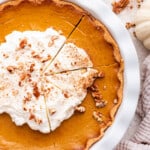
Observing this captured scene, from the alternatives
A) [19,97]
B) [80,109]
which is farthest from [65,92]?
[19,97]

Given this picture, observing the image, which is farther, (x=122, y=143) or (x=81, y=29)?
(x=122, y=143)

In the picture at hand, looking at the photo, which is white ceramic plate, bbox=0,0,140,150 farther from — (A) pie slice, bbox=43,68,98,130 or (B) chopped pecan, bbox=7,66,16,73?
(B) chopped pecan, bbox=7,66,16,73

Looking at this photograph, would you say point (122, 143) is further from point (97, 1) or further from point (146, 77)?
point (97, 1)

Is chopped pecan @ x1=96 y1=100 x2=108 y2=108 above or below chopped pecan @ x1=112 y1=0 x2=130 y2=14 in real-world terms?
below

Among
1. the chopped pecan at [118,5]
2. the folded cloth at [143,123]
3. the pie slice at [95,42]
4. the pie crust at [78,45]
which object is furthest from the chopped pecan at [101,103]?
the chopped pecan at [118,5]

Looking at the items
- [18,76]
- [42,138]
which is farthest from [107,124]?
[18,76]

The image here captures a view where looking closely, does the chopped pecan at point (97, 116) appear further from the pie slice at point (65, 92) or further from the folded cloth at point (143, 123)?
the folded cloth at point (143, 123)

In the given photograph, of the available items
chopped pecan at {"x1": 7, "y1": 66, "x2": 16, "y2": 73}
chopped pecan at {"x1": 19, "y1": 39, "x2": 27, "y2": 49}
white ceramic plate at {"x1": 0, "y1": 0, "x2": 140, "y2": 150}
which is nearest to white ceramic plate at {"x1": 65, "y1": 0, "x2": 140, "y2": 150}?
white ceramic plate at {"x1": 0, "y1": 0, "x2": 140, "y2": 150}

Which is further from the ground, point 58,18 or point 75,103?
point 58,18
